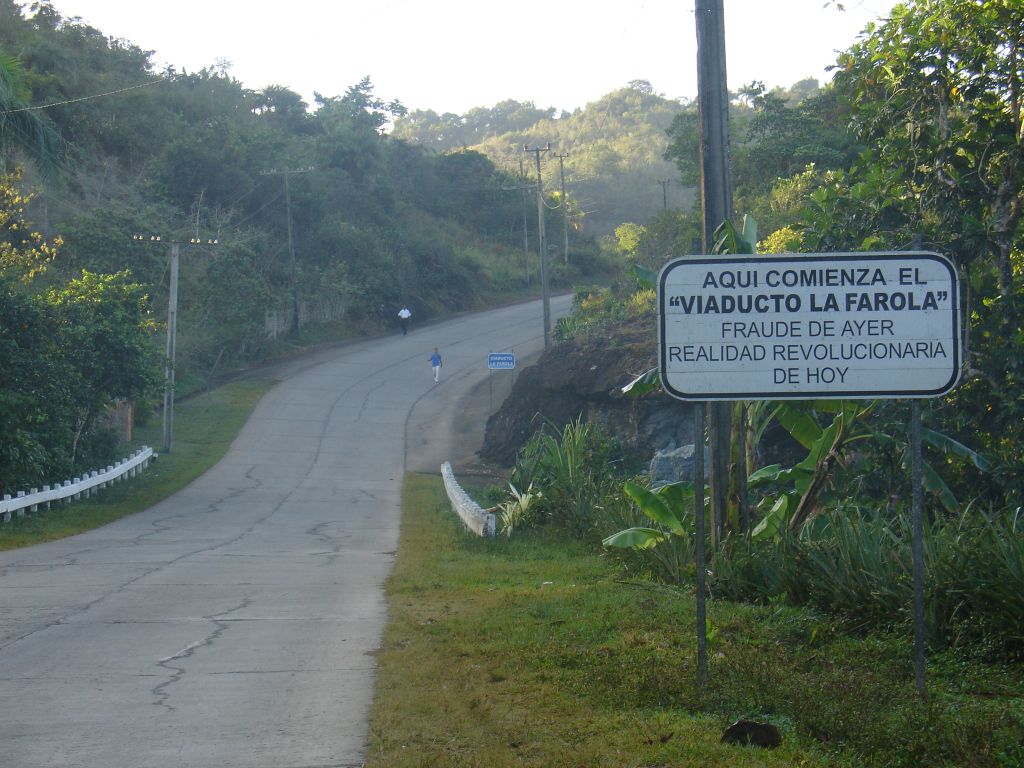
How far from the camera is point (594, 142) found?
140000mm

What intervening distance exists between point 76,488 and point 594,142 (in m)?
123

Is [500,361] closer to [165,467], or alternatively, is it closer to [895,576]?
[165,467]

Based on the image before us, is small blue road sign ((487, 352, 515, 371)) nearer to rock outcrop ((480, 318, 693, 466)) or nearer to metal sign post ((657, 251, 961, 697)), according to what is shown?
rock outcrop ((480, 318, 693, 466))

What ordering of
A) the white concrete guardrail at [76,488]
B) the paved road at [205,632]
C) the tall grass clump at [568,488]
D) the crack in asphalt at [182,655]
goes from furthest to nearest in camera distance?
the white concrete guardrail at [76,488] < the tall grass clump at [568,488] < the crack in asphalt at [182,655] < the paved road at [205,632]

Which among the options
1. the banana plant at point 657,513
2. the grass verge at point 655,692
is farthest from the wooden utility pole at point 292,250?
the grass verge at point 655,692

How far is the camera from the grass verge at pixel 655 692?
17.3 ft

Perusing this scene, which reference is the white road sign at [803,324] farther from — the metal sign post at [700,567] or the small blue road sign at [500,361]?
the small blue road sign at [500,361]

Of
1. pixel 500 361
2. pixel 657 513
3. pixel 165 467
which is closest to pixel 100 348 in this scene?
pixel 165 467

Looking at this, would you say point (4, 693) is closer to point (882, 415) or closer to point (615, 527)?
point (615, 527)

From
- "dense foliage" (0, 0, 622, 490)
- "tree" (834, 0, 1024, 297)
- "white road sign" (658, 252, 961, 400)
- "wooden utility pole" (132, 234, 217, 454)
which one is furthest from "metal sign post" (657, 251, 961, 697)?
"wooden utility pole" (132, 234, 217, 454)

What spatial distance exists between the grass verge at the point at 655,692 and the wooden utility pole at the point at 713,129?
1785mm

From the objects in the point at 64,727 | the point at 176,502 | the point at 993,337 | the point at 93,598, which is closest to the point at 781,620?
the point at 64,727

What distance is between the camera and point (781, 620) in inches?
323

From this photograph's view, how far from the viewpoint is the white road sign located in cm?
633
